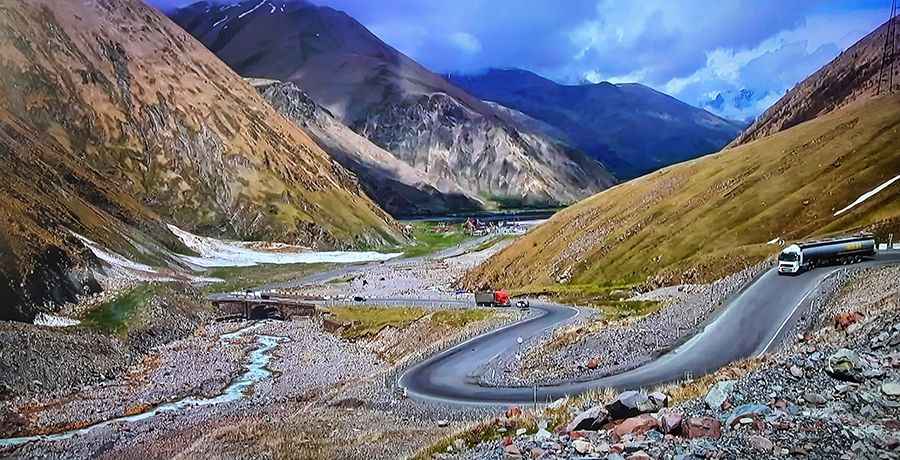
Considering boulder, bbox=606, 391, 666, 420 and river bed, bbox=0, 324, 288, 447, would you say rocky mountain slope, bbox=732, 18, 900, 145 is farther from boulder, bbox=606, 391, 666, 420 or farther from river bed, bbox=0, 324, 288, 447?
boulder, bbox=606, 391, 666, 420

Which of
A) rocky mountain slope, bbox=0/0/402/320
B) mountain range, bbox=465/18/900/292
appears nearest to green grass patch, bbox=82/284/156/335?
rocky mountain slope, bbox=0/0/402/320

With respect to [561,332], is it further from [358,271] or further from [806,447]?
[358,271]

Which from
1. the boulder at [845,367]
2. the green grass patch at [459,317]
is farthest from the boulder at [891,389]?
the green grass patch at [459,317]

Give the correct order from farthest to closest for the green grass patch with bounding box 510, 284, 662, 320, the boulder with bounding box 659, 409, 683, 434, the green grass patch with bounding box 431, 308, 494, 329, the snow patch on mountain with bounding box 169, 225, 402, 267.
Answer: the snow patch on mountain with bounding box 169, 225, 402, 267 → the green grass patch with bounding box 431, 308, 494, 329 → the green grass patch with bounding box 510, 284, 662, 320 → the boulder with bounding box 659, 409, 683, 434

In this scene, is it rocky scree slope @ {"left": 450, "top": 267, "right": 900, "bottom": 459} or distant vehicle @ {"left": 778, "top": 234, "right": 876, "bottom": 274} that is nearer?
rocky scree slope @ {"left": 450, "top": 267, "right": 900, "bottom": 459}

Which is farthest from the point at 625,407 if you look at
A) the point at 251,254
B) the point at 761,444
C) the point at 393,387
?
Answer: the point at 251,254

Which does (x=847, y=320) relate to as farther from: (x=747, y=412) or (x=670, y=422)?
(x=670, y=422)

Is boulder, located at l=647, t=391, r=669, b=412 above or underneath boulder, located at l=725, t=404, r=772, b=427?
underneath
